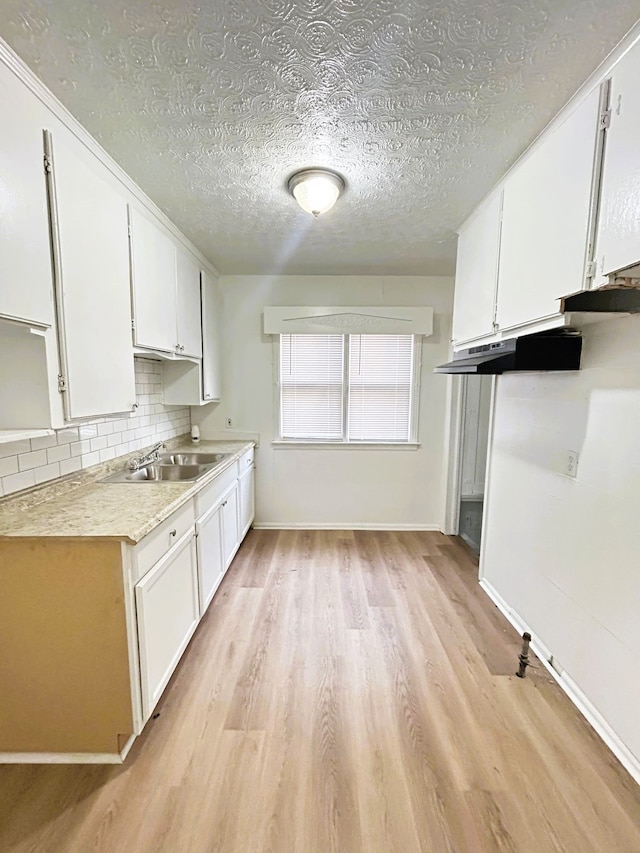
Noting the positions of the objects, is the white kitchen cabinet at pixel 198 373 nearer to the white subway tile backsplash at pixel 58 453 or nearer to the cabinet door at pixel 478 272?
the white subway tile backsplash at pixel 58 453

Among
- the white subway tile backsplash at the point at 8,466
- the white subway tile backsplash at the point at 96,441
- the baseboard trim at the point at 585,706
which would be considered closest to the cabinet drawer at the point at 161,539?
the white subway tile backsplash at the point at 96,441

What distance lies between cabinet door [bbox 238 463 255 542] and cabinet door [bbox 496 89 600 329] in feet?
7.64

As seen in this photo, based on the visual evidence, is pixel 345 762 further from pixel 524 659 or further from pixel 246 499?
pixel 246 499

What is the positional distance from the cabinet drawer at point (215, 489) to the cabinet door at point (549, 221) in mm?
1939

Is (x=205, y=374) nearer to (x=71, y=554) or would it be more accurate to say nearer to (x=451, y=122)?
(x=71, y=554)

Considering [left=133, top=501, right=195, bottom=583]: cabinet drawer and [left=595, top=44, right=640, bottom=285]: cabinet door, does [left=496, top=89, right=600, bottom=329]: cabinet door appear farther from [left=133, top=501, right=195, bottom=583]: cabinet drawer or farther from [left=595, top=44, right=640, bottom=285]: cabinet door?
[left=133, top=501, right=195, bottom=583]: cabinet drawer

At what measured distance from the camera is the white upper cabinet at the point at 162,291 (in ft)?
6.70

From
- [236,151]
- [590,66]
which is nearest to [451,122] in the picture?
[590,66]

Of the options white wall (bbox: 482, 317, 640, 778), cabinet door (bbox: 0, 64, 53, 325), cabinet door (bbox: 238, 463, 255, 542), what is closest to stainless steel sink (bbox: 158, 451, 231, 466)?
cabinet door (bbox: 238, 463, 255, 542)

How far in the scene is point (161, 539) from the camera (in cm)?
164

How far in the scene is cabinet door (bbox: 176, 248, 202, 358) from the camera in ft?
8.62

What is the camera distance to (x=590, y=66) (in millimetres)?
1239

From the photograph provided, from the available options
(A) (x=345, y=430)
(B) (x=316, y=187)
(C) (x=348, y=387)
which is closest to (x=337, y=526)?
(A) (x=345, y=430)

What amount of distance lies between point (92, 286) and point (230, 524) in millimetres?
1861
